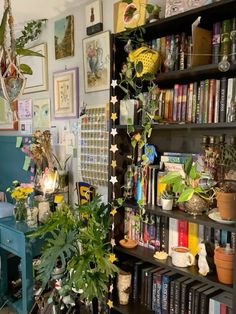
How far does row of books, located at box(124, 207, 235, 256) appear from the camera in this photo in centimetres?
138

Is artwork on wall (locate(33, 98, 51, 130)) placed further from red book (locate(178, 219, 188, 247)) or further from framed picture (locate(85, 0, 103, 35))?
red book (locate(178, 219, 188, 247))

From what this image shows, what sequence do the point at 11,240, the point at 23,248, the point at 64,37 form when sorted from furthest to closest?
1. the point at 64,37
2. the point at 11,240
3. the point at 23,248

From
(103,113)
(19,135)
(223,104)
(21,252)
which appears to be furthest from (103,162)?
(19,135)

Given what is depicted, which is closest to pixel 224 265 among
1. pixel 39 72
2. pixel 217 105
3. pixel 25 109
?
pixel 217 105

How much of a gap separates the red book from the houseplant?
37cm

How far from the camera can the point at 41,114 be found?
8.37 ft

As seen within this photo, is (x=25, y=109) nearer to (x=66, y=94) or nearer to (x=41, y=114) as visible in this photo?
(x=41, y=114)

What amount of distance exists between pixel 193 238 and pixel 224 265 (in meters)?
0.26

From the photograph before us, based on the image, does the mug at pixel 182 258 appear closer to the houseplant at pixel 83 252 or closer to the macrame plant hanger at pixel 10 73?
the houseplant at pixel 83 252

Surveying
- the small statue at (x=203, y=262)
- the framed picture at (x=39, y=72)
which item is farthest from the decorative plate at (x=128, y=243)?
the framed picture at (x=39, y=72)

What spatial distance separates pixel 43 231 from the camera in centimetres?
169

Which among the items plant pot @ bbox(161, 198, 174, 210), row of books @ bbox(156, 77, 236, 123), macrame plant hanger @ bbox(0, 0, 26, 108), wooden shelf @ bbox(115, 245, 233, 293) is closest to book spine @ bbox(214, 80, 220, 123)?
row of books @ bbox(156, 77, 236, 123)

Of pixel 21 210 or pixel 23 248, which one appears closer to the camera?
pixel 23 248

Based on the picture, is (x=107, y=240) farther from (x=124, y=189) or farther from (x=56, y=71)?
(x=56, y=71)
